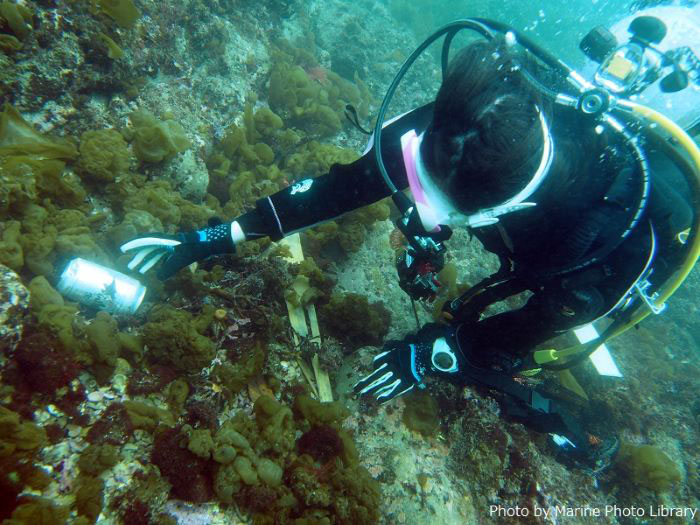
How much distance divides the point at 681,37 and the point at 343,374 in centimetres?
355

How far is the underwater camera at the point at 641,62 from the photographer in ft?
6.86

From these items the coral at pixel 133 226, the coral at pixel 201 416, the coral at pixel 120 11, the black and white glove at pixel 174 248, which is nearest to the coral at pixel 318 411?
the coral at pixel 201 416

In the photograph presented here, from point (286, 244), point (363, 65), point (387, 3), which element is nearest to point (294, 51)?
point (363, 65)

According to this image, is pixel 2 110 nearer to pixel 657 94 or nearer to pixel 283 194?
pixel 283 194

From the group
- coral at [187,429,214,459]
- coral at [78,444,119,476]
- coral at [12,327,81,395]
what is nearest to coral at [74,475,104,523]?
coral at [78,444,119,476]

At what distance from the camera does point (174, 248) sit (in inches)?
111

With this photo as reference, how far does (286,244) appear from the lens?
382 centimetres

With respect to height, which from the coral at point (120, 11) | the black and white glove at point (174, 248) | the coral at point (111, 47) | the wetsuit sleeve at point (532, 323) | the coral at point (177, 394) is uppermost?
the coral at point (120, 11)

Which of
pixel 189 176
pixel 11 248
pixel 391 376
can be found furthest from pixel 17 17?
pixel 391 376

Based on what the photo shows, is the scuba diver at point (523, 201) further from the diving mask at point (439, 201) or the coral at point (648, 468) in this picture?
Answer: the coral at point (648, 468)

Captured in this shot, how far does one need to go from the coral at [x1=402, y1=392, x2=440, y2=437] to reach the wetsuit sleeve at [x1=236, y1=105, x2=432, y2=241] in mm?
1831

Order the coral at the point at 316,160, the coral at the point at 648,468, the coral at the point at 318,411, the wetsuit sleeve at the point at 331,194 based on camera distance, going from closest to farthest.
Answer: the coral at the point at 318,411, the wetsuit sleeve at the point at 331,194, the coral at the point at 648,468, the coral at the point at 316,160

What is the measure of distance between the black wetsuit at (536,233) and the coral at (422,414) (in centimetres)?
62

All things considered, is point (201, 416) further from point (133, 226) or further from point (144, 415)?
point (133, 226)
